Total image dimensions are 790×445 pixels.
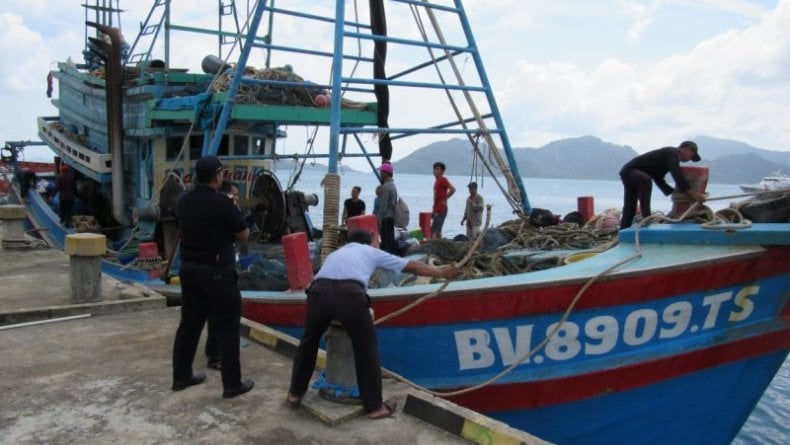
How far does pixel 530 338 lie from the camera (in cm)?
493

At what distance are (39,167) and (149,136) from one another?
1572 cm

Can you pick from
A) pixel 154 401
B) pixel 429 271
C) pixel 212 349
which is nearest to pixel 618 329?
pixel 429 271

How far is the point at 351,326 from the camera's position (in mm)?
4004

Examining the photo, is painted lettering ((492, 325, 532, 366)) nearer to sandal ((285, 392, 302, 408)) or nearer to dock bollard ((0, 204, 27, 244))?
sandal ((285, 392, 302, 408))

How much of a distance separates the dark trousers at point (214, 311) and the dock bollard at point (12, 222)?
7912 mm

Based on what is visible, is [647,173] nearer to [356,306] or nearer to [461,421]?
[461,421]

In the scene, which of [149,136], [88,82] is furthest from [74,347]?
[88,82]

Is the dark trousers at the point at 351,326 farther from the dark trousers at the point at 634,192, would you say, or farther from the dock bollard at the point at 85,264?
the dock bollard at the point at 85,264

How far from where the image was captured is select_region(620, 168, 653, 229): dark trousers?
643 centimetres

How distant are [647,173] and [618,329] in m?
2.28

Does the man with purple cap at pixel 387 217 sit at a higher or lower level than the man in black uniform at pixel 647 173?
lower

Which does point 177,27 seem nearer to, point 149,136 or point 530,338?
point 149,136

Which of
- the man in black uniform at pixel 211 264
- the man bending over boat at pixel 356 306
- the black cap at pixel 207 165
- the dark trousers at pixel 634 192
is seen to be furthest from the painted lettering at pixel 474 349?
the dark trousers at pixel 634 192

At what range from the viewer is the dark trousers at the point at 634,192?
6426mm
